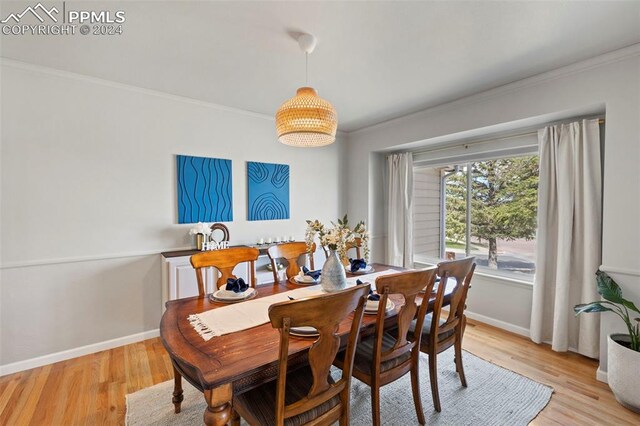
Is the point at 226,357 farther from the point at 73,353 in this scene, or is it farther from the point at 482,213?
the point at 482,213

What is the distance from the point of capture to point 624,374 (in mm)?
1970

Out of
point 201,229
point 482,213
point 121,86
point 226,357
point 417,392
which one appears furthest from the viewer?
point 482,213

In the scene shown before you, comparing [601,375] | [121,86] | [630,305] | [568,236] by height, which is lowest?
[601,375]

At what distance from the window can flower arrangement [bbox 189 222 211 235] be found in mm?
2941

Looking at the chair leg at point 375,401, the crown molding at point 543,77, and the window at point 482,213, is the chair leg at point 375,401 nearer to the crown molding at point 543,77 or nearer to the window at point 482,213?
the window at point 482,213

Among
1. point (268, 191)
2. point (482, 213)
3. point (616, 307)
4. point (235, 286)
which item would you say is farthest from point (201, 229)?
point (616, 307)

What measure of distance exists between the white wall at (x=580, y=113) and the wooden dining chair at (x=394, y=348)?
1.72 metres

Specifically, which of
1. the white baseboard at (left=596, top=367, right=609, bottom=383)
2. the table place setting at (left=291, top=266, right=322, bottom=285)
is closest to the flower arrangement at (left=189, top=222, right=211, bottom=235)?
the table place setting at (left=291, top=266, right=322, bottom=285)

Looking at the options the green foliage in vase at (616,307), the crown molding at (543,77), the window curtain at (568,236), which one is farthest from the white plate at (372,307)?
the crown molding at (543,77)

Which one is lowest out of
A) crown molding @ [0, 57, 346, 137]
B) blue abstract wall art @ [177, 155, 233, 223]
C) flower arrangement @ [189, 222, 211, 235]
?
flower arrangement @ [189, 222, 211, 235]

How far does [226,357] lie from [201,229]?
2.21m

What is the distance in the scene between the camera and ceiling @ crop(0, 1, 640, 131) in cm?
180

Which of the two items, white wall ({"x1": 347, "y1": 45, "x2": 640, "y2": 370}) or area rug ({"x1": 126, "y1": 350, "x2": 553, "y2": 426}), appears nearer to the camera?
area rug ({"x1": 126, "y1": 350, "x2": 553, "y2": 426})

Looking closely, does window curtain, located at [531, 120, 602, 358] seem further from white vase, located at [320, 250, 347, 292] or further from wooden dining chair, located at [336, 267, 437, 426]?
white vase, located at [320, 250, 347, 292]
